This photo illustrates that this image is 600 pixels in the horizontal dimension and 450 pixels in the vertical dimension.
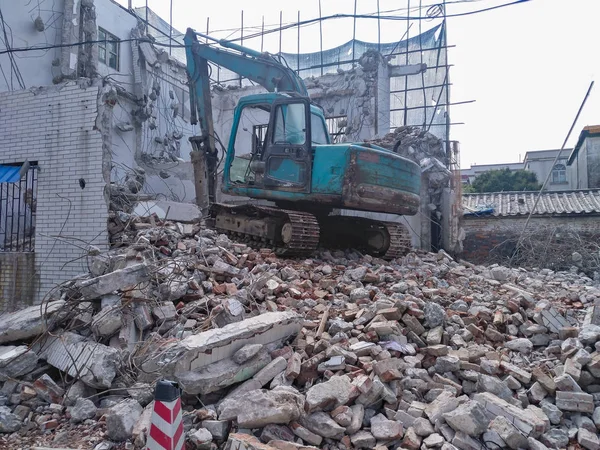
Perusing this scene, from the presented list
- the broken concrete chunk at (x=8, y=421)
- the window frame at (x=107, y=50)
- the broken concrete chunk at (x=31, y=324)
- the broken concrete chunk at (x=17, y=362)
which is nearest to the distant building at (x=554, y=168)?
the window frame at (x=107, y=50)

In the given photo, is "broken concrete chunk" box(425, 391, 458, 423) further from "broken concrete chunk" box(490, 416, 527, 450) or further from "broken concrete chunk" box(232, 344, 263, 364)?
"broken concrete chunk" box(232, 344, 263, 364)

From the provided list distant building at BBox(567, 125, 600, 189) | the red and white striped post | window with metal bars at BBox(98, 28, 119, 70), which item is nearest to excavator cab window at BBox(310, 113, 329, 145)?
the red and white striped post

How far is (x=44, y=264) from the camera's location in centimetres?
677

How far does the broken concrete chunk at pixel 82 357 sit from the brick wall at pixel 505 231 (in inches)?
469

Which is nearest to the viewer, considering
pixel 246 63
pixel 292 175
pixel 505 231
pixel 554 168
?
pixel 292 175

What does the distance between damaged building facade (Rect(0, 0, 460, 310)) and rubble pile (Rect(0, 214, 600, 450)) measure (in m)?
1.34

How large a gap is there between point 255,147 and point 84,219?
3123 mm

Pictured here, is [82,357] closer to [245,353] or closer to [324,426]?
[245,353]

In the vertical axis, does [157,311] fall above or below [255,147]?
below

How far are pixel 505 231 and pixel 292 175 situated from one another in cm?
871

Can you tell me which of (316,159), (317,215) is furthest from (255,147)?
(317,215)

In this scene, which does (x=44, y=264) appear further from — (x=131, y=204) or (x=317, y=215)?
(x=317, y=215)

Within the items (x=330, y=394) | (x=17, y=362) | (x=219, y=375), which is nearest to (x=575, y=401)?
(x=330, y=394)

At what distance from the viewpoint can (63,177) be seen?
22.4 ft
